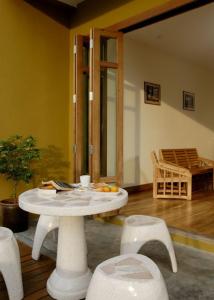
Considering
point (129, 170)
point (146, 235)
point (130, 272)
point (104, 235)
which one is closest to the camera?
point (130, 272)

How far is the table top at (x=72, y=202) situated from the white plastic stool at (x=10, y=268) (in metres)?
0.32

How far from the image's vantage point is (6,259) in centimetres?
193

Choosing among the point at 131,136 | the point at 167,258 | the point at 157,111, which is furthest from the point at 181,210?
the point at 157,111

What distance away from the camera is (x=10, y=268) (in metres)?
1.94

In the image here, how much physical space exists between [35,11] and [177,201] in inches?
143

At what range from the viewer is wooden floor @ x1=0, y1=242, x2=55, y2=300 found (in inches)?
81.2

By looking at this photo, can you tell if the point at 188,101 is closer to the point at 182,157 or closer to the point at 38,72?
the point at 182,157

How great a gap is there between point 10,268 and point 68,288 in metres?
0.44

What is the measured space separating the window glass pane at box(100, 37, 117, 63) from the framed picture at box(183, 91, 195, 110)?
3.24 meters

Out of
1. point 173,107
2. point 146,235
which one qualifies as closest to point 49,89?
point 146,235

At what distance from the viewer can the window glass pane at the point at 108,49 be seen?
3674mm

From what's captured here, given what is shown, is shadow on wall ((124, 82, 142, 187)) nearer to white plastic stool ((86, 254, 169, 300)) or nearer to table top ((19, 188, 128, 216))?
table top ((19, 188, 128, 216))

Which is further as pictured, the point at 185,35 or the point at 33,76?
the point at 185,35

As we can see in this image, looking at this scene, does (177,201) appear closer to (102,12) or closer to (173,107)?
(173,107)
